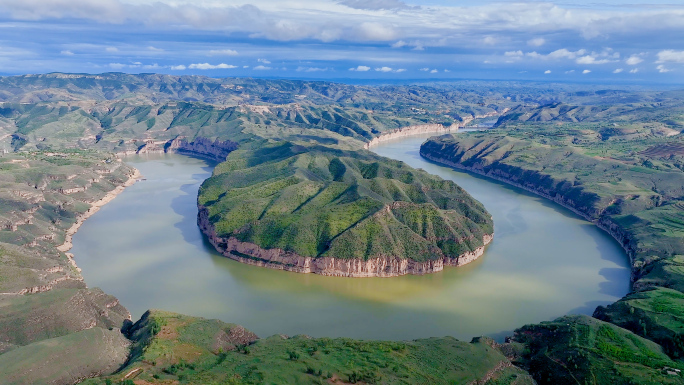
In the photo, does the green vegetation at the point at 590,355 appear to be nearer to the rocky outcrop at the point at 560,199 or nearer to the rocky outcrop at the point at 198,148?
the rocky outcrop at the point at 560,199

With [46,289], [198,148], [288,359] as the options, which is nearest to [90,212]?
[46,289]

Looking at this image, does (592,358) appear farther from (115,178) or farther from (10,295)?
(115,178)

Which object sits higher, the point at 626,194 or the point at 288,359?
the point at 626,194

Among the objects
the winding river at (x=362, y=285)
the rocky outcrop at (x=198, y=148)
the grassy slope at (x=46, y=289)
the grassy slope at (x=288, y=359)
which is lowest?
the rocky outcrop at (x=198, y=148)

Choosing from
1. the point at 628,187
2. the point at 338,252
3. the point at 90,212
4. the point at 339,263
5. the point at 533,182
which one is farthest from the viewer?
the point at 533,182

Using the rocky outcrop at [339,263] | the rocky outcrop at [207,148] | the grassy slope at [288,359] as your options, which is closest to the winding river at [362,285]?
the rocky outcrop at [339,263]

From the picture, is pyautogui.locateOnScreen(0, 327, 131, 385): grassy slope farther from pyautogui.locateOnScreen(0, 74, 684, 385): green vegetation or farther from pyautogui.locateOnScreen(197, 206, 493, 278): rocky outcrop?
pyautogui.locateOnScreen(197, 206, 493, 278): rocky outcrop

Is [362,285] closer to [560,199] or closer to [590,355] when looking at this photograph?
[590,355]
